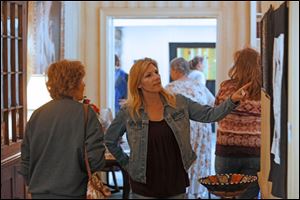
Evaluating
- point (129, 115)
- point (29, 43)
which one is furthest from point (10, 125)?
point (129, 115)

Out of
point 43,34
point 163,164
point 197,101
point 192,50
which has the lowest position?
point 163,164

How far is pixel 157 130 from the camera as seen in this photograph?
2.98 m

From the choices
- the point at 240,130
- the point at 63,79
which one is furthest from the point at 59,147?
the point at 240,130

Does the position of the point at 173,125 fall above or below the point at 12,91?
below

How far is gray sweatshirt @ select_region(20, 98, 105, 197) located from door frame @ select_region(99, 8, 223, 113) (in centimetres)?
342

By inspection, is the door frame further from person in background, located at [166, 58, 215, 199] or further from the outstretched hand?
the outstretched hand

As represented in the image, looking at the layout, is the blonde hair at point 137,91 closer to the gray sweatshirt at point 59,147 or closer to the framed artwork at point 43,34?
the gray sweatshirt at point 59,147

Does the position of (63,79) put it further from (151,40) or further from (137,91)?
(151,40)

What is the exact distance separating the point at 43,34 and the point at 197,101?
4.97 feet

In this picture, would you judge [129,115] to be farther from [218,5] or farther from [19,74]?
[218,5]

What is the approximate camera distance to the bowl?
3066 millimetres

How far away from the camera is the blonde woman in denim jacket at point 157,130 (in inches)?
117

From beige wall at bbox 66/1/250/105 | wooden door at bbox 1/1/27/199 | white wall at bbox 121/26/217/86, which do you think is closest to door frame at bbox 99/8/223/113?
beige wall at bbox 66/1/250/105

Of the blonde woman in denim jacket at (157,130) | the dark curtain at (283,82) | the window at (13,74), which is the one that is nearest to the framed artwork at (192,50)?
the window at (13,74)
